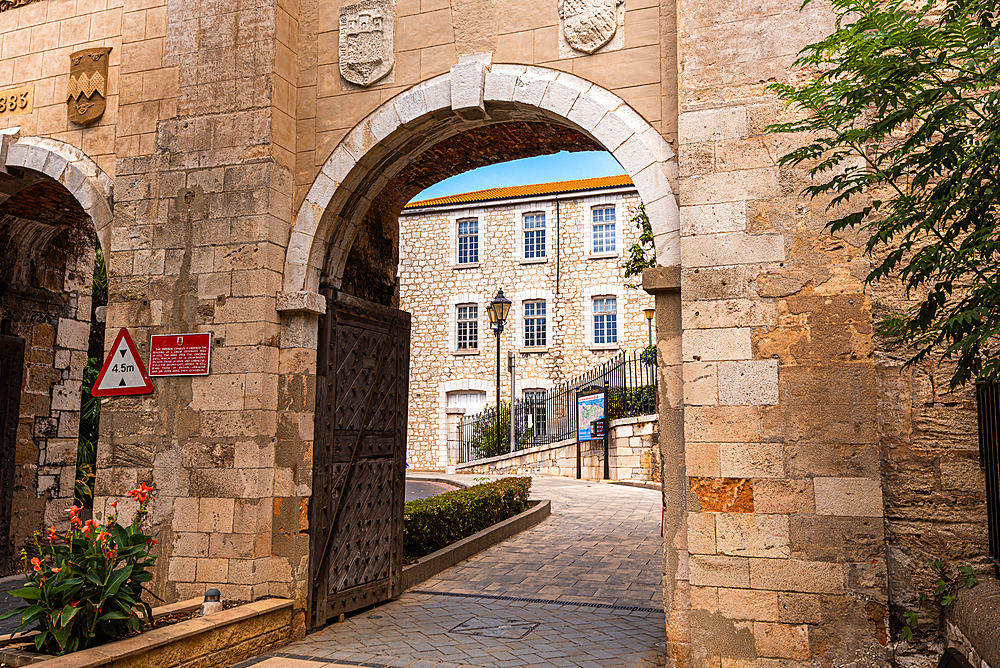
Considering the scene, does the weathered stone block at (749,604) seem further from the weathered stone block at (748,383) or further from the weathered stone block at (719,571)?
the weathered stone block at (748,383)

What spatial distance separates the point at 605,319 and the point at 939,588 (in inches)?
692

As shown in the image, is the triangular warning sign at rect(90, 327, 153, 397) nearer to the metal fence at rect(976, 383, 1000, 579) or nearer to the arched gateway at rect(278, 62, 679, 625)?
the arched gateway at rect(278, 62, 679, 625)

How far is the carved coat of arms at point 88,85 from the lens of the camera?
20.7ft

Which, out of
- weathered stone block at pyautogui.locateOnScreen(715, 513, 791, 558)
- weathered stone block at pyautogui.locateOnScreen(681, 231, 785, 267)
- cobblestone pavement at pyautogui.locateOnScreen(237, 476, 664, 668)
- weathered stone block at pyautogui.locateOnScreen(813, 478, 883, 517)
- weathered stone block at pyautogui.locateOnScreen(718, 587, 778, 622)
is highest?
weathered stone block at pyautogui.locateOnScreen(681, 231, 785, 267)

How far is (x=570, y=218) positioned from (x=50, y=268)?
1552 centimetres

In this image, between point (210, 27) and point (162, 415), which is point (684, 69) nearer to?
point (210, 27)

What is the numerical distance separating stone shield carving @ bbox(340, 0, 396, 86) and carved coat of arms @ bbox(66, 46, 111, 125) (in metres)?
2.18

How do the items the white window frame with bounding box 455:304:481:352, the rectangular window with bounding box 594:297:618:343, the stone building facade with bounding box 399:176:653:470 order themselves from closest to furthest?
→ the rectangular window with bounding box 594:297:618:343 < the stone building facade with bounding box 399:176:653:470 < the white window frame with bounding box 455:304:481:352

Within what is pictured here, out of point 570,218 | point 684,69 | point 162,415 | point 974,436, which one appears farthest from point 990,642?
point 570,218

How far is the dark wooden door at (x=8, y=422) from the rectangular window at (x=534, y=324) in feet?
50.8

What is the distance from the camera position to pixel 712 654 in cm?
416

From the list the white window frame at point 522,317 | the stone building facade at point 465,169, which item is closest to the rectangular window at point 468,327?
the white window frame at point 522,317

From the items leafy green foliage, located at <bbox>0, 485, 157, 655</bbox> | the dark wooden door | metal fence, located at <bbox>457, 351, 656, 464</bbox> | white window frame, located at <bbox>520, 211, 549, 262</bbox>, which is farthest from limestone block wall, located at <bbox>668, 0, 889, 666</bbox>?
white window frame, located at <bbox>520, 211, 549, 262</bbox>

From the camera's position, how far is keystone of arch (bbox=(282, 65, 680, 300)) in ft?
15.7
